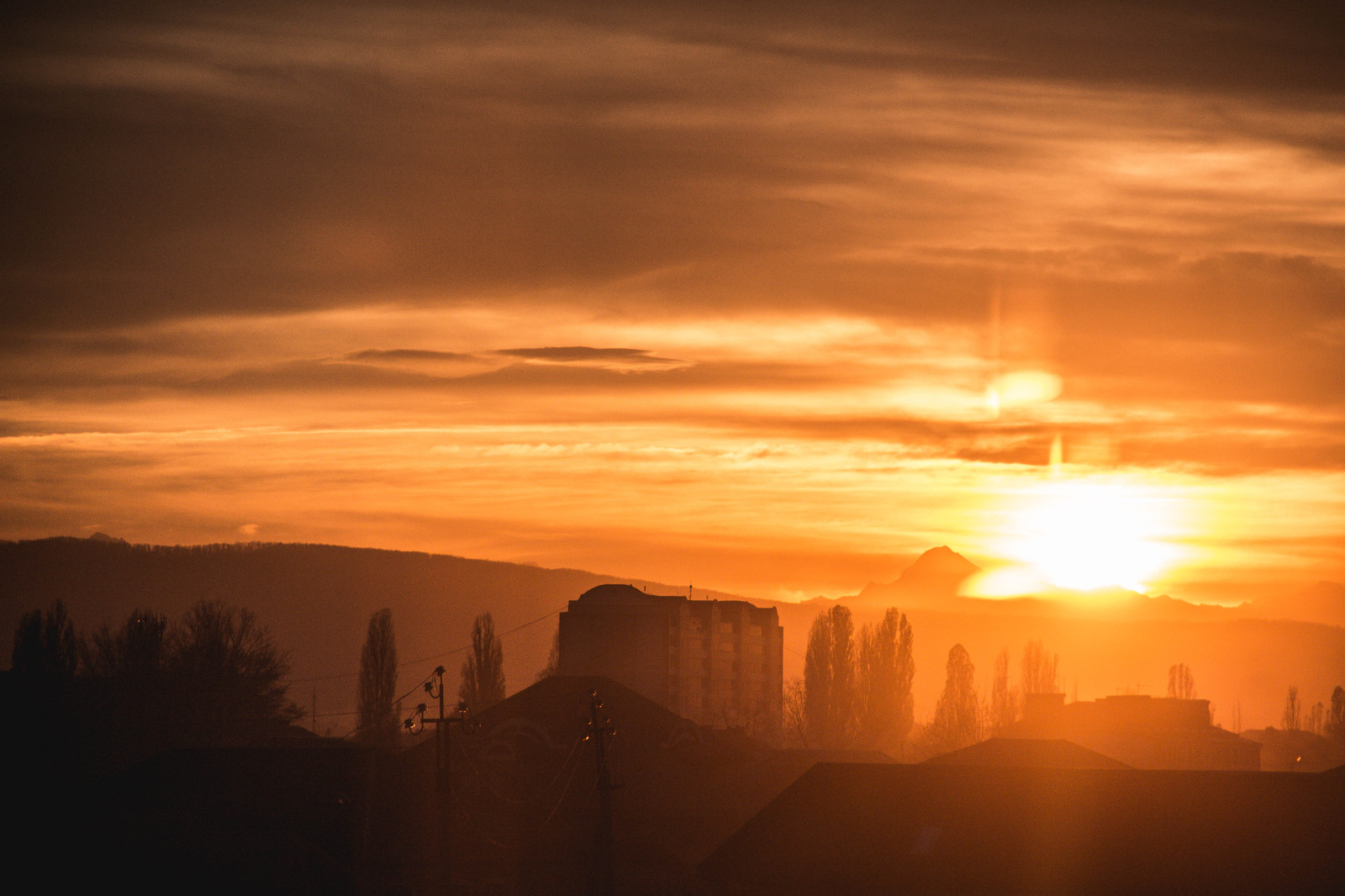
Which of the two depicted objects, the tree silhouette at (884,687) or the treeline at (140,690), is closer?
the treeline at (140,690)

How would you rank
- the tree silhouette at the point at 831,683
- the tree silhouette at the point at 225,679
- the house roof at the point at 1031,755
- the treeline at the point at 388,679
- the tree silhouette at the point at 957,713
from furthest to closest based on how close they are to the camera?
1. the tree silhouette at the point at 957,713
2. the tree silhouette at the point at 831,683
3. the treeline at the point at 388,679
4. the tree silhouette at the point at 225,679
5. the house roof at the point at 1031,755

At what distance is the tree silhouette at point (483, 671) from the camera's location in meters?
142

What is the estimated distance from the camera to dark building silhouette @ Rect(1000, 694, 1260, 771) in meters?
135

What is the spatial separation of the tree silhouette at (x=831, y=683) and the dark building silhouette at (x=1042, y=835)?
334 ft

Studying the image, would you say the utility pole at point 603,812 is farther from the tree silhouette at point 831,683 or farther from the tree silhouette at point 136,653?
the tree silhouette at point 831,683

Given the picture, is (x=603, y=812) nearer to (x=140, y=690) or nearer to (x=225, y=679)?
(x=140, y=690)

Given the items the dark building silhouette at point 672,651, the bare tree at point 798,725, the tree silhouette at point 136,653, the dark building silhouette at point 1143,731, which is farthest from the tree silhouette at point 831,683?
the tree silhouette at point 136,653

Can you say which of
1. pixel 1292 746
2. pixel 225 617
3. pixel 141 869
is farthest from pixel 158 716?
pixel 1292 746

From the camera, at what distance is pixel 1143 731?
463 feet

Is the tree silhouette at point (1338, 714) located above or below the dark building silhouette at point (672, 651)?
below

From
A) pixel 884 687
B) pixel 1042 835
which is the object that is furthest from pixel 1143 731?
pixel 1042 835

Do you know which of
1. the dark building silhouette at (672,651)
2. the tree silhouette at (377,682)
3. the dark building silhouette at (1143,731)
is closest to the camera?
the tree silhouette at (377,682)

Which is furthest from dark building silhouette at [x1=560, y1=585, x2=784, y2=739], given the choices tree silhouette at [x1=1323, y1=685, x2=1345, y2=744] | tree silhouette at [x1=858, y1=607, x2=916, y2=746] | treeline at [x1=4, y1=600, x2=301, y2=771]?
tree silhouette at [x1=1323, y1=685, x2=1345, y2=744]

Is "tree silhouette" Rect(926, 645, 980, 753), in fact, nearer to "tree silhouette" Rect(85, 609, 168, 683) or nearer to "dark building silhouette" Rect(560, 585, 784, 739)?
"dark building silhouette" Rect(560, 585, 784, 739)
